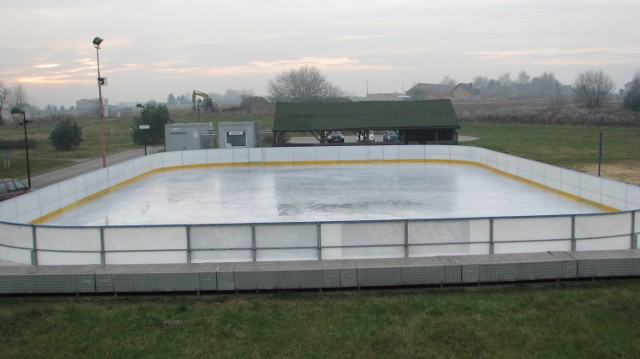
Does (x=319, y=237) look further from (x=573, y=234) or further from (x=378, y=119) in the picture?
(x=378, y=119)

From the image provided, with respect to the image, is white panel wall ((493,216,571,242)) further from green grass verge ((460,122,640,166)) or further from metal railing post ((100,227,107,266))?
green grass verge ((460,122,640,166))

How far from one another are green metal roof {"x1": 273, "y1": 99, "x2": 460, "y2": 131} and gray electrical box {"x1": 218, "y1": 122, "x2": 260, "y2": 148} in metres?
2.79

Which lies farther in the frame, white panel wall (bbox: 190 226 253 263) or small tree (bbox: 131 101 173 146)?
small tree (bbox: 131 101 173 146)

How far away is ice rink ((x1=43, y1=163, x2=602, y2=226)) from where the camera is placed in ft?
69.6

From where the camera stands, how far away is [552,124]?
7106cm

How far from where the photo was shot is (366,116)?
162 ft

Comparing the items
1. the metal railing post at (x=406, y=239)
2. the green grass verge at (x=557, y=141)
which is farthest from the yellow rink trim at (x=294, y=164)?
the metal railing post at (x=406, y=239)

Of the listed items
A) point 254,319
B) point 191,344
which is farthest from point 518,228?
point 191,344

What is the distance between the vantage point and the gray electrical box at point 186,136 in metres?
45.6

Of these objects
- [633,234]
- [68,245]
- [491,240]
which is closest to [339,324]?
[491,240]

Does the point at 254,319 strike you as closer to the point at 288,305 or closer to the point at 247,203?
the point at 288,305

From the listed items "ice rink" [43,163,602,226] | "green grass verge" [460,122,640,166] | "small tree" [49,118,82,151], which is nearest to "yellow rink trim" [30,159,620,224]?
"ice rink" [43,163,602,226]

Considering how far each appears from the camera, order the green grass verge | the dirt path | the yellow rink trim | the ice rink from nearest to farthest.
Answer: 1. the ice rink
2. the yellow rink trim
3. the dirt path
4. the green grass verge

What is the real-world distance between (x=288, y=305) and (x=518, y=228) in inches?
224
